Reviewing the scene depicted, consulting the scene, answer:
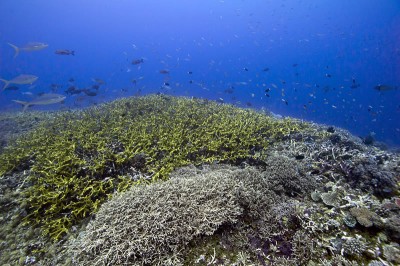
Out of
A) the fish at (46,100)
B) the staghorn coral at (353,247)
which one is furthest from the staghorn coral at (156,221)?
the fish at (46,100)

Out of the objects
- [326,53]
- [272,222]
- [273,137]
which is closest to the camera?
[272,222]

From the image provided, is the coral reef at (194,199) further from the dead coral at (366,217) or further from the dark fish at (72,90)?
the dark fish at (72,90)

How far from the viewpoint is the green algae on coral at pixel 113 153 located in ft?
16.3

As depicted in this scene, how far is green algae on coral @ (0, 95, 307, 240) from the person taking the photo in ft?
16.3

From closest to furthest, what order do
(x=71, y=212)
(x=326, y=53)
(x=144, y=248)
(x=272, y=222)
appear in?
1. (x=144, y=248)
2. (x=272, y=222)
3. (x=71, y=212)
4. (x=326, y=53)

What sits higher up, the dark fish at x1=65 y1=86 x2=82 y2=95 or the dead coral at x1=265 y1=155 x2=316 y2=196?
the dead coral at x1=265 y1=155 x2=316 y2=196

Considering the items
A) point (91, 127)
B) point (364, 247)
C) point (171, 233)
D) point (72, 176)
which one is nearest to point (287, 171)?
point (364, 247)

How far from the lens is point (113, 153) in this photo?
20.5 feet

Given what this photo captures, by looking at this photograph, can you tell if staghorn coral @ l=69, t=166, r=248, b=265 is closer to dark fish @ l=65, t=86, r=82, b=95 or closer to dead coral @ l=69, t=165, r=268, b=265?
dead coral @ l=69, t=165, r=268, b=265

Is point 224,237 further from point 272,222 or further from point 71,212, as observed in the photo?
point 71,212

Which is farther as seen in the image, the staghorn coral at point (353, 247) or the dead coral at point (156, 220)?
the staghorn coral at point (353, 247)

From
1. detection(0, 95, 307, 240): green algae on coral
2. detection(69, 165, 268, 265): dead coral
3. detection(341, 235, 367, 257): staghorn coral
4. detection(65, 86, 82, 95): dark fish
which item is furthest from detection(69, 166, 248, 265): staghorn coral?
detection(65, 86, 82, 95): dark fish

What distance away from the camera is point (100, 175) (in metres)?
5.70

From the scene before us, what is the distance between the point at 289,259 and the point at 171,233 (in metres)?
1.90
